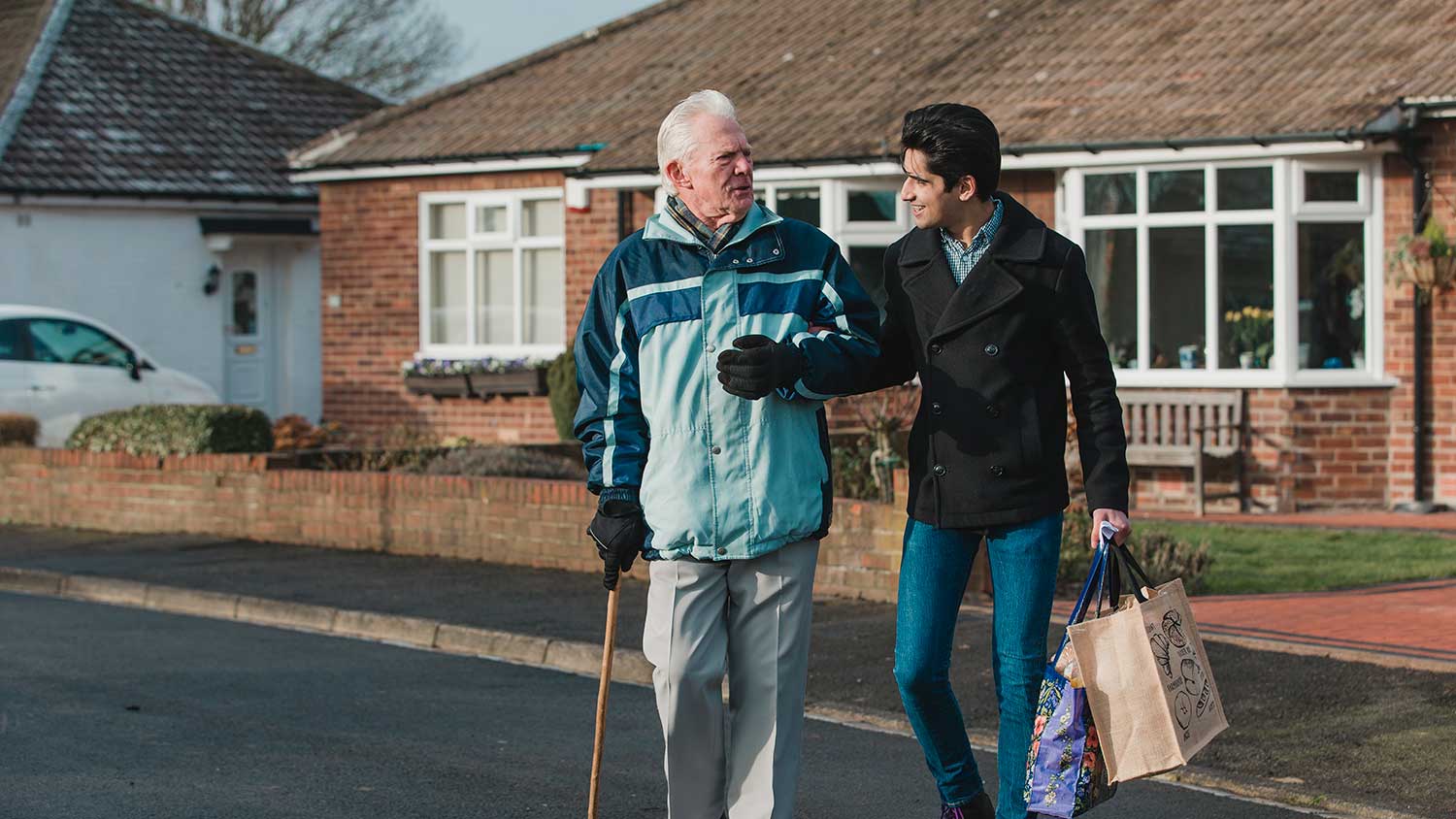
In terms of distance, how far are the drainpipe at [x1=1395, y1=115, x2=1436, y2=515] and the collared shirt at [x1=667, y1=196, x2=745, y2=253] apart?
11156mm

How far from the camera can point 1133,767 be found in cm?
473

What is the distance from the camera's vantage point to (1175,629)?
15.9 ft

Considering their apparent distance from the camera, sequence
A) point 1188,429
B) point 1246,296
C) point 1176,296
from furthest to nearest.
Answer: point 1176,296
point 1188,429
point 1246,296

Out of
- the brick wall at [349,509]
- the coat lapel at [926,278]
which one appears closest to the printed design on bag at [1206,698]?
the coat lapel at [926,278]

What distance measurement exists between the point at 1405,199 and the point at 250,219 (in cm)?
1444

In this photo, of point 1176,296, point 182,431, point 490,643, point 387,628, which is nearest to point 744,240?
point 490,643

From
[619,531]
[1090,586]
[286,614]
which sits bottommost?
[286,614]

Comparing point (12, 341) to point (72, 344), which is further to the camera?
point (72, 344)

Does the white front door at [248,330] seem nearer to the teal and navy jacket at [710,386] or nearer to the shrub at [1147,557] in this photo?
the shrub at [1147,557]

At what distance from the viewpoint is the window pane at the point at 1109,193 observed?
16.0 m

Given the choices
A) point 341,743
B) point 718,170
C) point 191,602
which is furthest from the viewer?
point 191,602

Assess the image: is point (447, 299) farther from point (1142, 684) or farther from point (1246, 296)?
point (1142, 684)

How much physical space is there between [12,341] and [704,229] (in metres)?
15.2

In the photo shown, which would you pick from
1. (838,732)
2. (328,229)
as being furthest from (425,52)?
(838,732)
